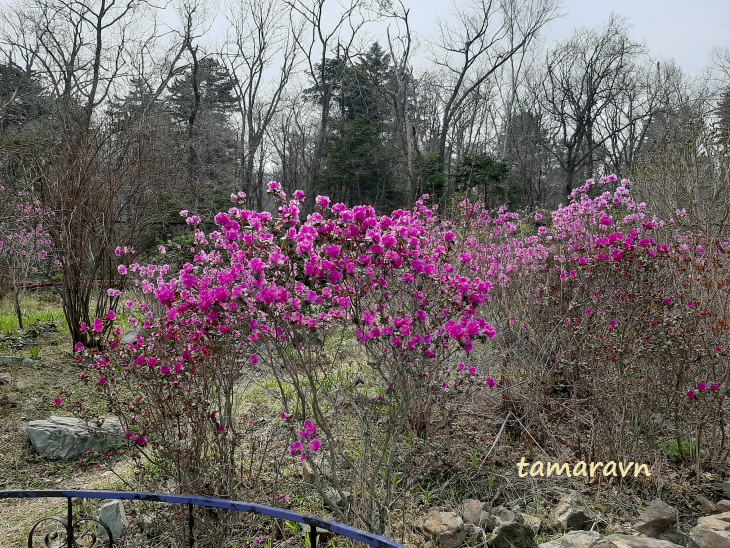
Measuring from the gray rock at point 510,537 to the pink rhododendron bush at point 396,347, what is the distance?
1.66 ft

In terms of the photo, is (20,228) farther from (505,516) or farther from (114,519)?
(505,516)

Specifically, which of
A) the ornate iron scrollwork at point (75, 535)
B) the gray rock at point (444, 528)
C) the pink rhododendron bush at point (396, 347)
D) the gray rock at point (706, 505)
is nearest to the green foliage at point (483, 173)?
the pink rhododendron bush at point (396, 347)

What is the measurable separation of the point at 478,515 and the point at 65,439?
3.13 m

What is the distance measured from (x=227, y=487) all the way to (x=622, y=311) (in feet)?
8.82

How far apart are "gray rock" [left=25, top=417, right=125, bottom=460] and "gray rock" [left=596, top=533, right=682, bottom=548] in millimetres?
3325

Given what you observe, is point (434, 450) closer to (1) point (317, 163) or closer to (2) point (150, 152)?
(2) point (150, 152)

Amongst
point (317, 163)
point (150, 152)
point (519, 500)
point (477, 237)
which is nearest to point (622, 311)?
point (519, 500)

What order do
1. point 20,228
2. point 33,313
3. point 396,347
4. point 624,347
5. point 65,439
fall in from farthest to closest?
point 33,313
point 20,228
point 65,439
point 624,347
point 396,347

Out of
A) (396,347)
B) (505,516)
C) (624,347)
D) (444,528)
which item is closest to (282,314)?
(396,347)

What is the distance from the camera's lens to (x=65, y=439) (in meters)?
3.91

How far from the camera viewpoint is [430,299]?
8.25ft

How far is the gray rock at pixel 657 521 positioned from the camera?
253 centimetres

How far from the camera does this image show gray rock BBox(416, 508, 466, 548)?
2539 mm

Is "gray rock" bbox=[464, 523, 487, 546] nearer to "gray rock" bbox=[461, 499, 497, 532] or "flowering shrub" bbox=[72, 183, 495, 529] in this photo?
"gray rock" bbox=[461, 499, 497, 532]
